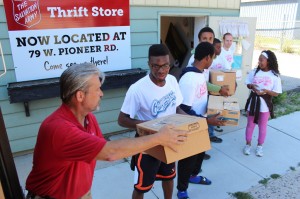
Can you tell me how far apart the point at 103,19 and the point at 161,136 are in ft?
9.61

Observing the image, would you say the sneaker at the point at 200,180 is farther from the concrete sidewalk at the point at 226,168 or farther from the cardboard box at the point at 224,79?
the cardboard box at the point at 224,79

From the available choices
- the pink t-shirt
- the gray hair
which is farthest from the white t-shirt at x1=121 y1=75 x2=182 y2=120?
the gray hair

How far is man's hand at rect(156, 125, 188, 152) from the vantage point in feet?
5.01

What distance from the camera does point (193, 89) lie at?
271 cm

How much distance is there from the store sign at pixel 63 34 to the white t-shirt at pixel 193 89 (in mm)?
1767

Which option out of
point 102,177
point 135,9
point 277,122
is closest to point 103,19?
point 135,9

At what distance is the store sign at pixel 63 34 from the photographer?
345cm

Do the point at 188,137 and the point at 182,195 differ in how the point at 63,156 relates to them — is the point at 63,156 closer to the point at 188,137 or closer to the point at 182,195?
the point at 188,137

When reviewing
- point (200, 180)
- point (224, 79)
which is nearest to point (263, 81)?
point (224, 79)

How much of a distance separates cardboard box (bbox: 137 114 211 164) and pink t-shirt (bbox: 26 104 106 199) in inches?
17.2

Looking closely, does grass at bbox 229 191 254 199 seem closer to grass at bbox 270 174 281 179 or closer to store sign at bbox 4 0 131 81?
grass at bbox 270 174 281 179

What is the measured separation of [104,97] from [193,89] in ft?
6.73

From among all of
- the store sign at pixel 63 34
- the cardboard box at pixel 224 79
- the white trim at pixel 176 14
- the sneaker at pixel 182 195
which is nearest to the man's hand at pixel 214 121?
the cardboard box at pixel 224 79

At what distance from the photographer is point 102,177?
3.49 metres
